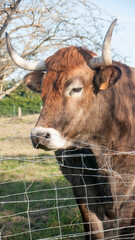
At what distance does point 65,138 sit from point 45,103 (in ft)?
1.20

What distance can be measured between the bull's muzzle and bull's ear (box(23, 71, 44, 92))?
99 cm

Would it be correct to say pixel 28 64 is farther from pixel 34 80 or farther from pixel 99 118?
pixel 99 118

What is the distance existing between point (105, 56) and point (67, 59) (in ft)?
1.28

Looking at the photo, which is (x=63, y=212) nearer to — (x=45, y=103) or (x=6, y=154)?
(x=45, y=103)

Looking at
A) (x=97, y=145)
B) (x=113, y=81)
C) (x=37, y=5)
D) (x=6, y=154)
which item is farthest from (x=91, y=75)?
(x=6, y=154)

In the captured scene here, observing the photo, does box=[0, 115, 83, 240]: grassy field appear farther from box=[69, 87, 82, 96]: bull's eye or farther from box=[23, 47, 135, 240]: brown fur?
box=[69, 87, 82, 96]: bull's eye

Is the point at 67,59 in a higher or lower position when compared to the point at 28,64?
higher

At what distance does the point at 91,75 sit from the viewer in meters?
2.65

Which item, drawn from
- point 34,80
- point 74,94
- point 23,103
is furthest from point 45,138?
point 23,103

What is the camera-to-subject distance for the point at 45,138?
2.21 meters

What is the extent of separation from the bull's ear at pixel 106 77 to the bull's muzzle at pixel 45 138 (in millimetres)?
656

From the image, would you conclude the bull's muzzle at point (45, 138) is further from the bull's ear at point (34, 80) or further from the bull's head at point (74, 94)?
the bull's ear at point (34, 80)

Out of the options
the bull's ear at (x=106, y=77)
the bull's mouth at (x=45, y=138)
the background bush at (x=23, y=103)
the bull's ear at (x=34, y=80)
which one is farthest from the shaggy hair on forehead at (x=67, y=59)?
the background bush at (x=23, y=103)

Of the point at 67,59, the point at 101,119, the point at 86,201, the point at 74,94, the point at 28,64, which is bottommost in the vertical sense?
the point at 86,201
